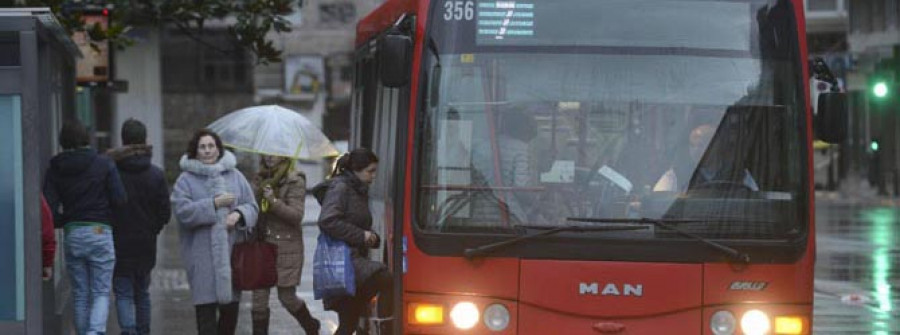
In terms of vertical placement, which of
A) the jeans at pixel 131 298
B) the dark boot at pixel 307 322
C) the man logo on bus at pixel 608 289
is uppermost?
the man logo on bus at pixel 608 289

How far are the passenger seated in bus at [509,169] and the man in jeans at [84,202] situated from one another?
3251 millimetres

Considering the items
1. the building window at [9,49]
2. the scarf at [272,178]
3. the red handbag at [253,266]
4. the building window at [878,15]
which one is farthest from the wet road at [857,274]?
the building window at [878,15]

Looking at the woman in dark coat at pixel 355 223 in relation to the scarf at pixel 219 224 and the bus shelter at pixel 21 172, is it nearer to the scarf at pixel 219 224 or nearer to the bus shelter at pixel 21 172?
the scarf at pixel 219 224

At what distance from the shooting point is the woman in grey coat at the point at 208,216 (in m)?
11.6

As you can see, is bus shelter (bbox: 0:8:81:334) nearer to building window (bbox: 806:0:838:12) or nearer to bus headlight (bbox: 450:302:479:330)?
bus headlight (bbox: 450:302:479:330)

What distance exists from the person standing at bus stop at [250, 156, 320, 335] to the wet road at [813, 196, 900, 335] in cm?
513

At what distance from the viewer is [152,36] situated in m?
43.7

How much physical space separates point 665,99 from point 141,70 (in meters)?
36.3

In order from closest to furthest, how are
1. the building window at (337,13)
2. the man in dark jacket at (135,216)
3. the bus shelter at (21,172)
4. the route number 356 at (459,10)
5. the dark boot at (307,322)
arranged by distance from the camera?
the route number 356 at (459,10), the bus shelter at (21,172), the man in dark jacket at (135,216), the dark boot at (307,322), the building window at (337,13)

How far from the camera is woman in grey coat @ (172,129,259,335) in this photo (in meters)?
11.6

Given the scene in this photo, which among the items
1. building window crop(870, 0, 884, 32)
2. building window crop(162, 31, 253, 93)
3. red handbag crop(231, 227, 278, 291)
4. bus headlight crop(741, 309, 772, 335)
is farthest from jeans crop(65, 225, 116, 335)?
building window crop(870, 0, 884, 32)

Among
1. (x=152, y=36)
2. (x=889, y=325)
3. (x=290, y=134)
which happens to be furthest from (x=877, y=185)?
(x=290, y=134)

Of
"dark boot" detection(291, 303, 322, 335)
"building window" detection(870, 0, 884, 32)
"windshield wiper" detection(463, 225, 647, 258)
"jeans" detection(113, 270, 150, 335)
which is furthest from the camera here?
"building window" detection(870, 0, 884, 32)

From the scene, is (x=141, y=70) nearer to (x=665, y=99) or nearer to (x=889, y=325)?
(x=889, y=325)
